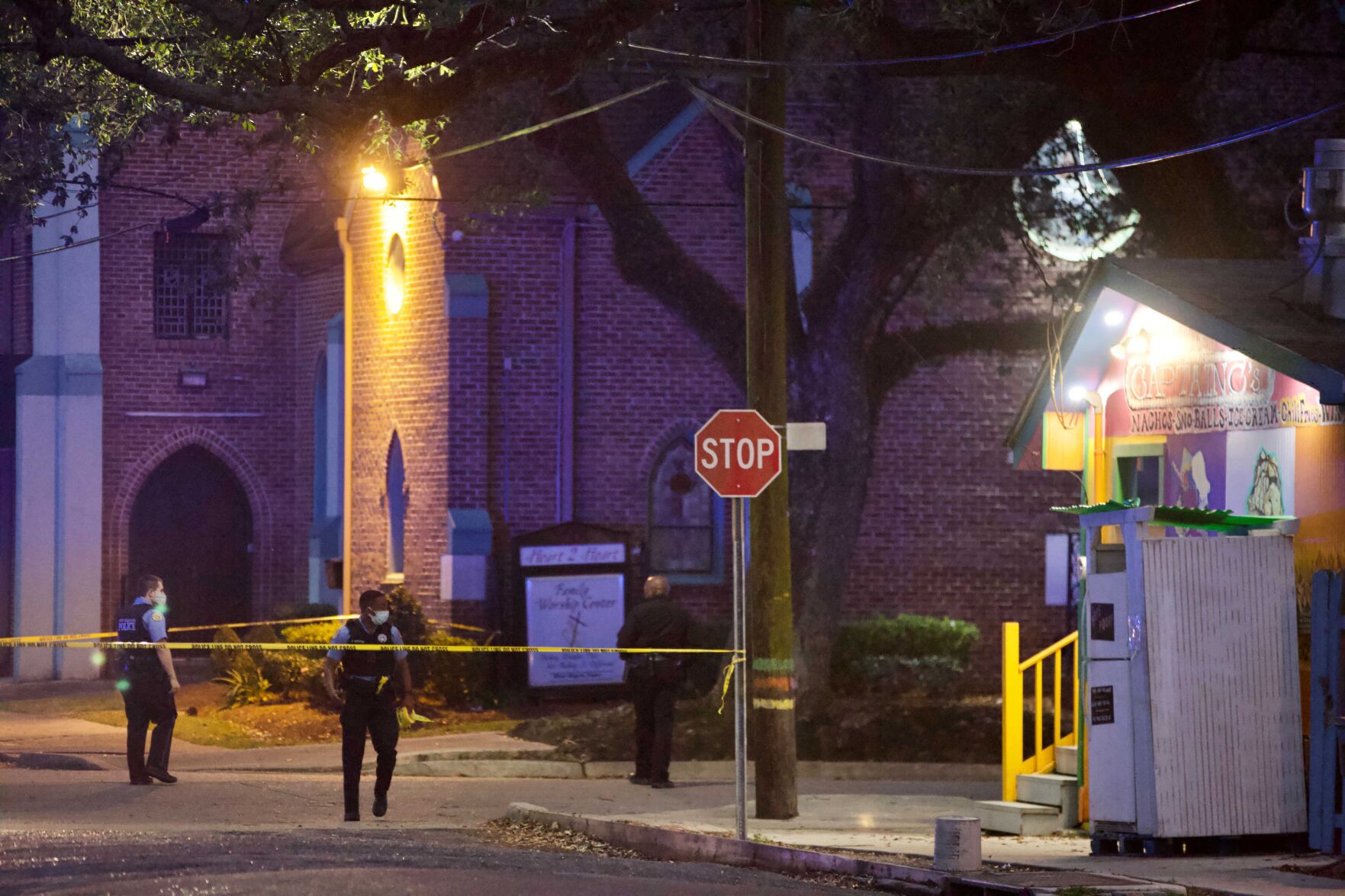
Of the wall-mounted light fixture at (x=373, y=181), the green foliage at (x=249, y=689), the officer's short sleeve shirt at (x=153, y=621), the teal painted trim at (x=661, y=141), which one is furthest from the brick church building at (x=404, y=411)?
the officer's short sleeve shirt at (x=153, y=621)

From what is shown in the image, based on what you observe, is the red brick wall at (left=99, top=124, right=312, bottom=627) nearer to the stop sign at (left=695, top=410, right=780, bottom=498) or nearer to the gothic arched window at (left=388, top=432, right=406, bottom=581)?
the gothic arched window at (left=388, top=432, right=406, bottom=581)

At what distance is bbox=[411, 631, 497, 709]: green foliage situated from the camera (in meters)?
21.2

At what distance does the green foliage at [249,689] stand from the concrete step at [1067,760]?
10649 mm

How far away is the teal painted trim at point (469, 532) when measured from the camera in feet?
73.9

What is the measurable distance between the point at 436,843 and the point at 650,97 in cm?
1435

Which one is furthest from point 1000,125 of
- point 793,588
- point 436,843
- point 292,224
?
point 292,224

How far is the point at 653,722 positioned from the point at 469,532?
671 cm

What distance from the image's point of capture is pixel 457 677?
69.9 feet

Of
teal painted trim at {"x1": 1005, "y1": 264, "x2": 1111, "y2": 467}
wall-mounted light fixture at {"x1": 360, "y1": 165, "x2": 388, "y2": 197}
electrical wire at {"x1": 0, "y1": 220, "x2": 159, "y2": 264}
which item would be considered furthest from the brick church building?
teal painted trim at {"x1": 1005, "y1": 264, "x2": 1111, "y2": 467}

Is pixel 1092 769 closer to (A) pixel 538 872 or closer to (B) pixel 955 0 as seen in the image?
(A) pixel 538 872

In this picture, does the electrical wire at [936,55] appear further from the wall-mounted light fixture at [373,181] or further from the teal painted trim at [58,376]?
the teal painted trim at [58,376]

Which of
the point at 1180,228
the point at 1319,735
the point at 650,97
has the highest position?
the point at 650,97

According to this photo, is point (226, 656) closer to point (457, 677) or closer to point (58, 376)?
point (457, 677)

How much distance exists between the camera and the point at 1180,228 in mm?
16656
